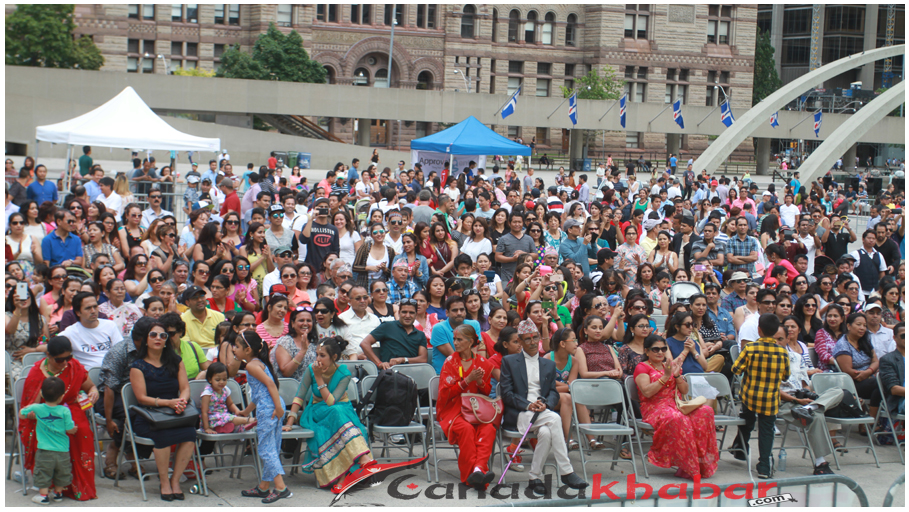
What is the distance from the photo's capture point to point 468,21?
2562 inches

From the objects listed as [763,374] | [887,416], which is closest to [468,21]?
[887,416]

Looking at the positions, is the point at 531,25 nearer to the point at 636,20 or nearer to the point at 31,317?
the point at 636,20

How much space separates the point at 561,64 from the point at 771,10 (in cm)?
3289

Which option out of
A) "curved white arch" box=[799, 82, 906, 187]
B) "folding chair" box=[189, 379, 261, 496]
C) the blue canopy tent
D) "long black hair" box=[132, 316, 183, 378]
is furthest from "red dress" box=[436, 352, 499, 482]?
"curved white arch" box=[799, 82, 906, 187]

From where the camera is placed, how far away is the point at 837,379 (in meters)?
8.58

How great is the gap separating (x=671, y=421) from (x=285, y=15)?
5677cm

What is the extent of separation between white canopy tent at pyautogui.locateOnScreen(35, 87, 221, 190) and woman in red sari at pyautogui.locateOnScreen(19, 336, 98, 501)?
1252 cm

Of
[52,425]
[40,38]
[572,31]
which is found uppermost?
[572,31]

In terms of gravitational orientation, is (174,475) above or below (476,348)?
below

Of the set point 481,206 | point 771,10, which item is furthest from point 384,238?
point 771,10

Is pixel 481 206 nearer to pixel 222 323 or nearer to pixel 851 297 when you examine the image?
pixel 851 297

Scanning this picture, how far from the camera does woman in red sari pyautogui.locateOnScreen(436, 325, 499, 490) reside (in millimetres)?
7027

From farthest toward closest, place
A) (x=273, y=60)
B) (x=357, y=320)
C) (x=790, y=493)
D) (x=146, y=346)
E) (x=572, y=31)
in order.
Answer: (x=572, y=31) → (x=273, y=60) → (x=357, y=320) → (x=146, y=346) → (x=790, y=493)

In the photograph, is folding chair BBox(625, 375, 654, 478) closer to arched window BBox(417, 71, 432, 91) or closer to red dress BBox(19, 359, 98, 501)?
red dress BBox(19, 359, 98, 501)
